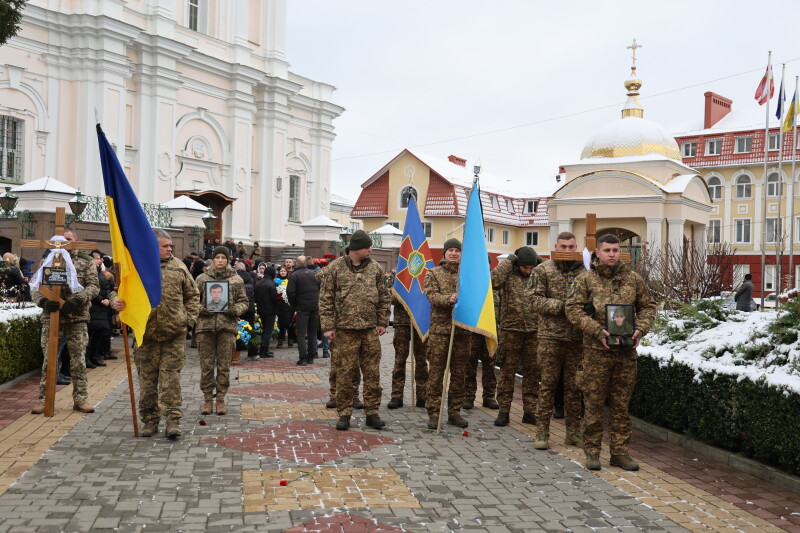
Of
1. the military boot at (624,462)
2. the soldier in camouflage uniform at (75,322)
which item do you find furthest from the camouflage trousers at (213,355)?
the military boot at (624,462)

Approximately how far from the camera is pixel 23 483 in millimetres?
6043

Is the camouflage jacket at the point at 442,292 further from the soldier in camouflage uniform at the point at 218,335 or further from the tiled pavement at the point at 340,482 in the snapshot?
the soldier in camouflage uniform at the point at 218,335

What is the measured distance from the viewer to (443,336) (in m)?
8.88

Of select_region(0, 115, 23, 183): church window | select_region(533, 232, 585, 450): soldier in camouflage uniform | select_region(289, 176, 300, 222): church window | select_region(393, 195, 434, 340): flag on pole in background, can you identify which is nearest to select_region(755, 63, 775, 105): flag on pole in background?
select_region(289, 176, 300, 222): church window

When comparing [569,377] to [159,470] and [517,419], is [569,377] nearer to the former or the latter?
[517,419]

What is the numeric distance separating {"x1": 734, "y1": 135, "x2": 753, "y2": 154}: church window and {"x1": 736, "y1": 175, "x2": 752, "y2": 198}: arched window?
170 cm

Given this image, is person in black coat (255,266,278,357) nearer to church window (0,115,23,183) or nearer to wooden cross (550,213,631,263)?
wooden cross (550,213,631,263)

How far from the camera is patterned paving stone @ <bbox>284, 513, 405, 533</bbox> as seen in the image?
5145 millimetres

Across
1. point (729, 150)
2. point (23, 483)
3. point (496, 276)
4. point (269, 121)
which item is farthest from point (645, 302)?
point (729, 150)

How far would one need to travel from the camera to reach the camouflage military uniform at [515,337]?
8922 millimetres

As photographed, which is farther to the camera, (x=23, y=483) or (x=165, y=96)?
(x=165, y=96)

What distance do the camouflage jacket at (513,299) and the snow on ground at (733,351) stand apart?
1.34 meters

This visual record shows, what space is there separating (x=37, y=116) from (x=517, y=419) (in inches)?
876

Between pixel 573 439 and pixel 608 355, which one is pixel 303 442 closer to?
pixel 573 439
